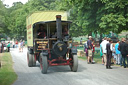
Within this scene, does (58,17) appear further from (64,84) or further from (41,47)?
(64,84)

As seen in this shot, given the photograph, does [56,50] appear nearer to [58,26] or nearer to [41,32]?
[58,26]

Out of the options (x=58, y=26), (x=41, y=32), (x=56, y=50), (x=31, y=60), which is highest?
(x=58, y=26)

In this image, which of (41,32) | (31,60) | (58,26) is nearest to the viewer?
(58,26)

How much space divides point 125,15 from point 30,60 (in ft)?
25.8

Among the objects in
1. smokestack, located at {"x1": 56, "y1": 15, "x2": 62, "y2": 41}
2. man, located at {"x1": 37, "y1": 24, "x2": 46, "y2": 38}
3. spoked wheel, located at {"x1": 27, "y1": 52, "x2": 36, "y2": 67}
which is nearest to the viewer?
smokestack, located at {"x1": 56, "y1": 15, "x2": 62, "y2": 41}

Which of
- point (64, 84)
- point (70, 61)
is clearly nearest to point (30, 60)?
point (70, 61)

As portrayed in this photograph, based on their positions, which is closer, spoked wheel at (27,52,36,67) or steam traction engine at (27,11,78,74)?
steam traction engine at (27,11,78,74)

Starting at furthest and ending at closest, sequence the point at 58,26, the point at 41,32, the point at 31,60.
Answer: the point at 31,60, the point at 41,32, the point at 58,26

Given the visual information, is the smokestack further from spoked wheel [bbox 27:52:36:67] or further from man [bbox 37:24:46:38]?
spoked wheel [bbox 27:52:36:67]

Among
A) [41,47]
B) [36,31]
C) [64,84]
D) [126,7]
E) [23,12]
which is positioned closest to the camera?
[64,84]

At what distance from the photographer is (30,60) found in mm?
14711

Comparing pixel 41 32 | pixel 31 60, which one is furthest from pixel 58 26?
pixel 31 60

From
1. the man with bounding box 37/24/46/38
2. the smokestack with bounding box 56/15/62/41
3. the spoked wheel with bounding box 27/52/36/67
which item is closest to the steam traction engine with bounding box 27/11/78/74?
the smokestack with bounding box 56/15/62/41

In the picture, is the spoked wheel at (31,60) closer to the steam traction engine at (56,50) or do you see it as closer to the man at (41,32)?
the steam traction engine at (56,50)
